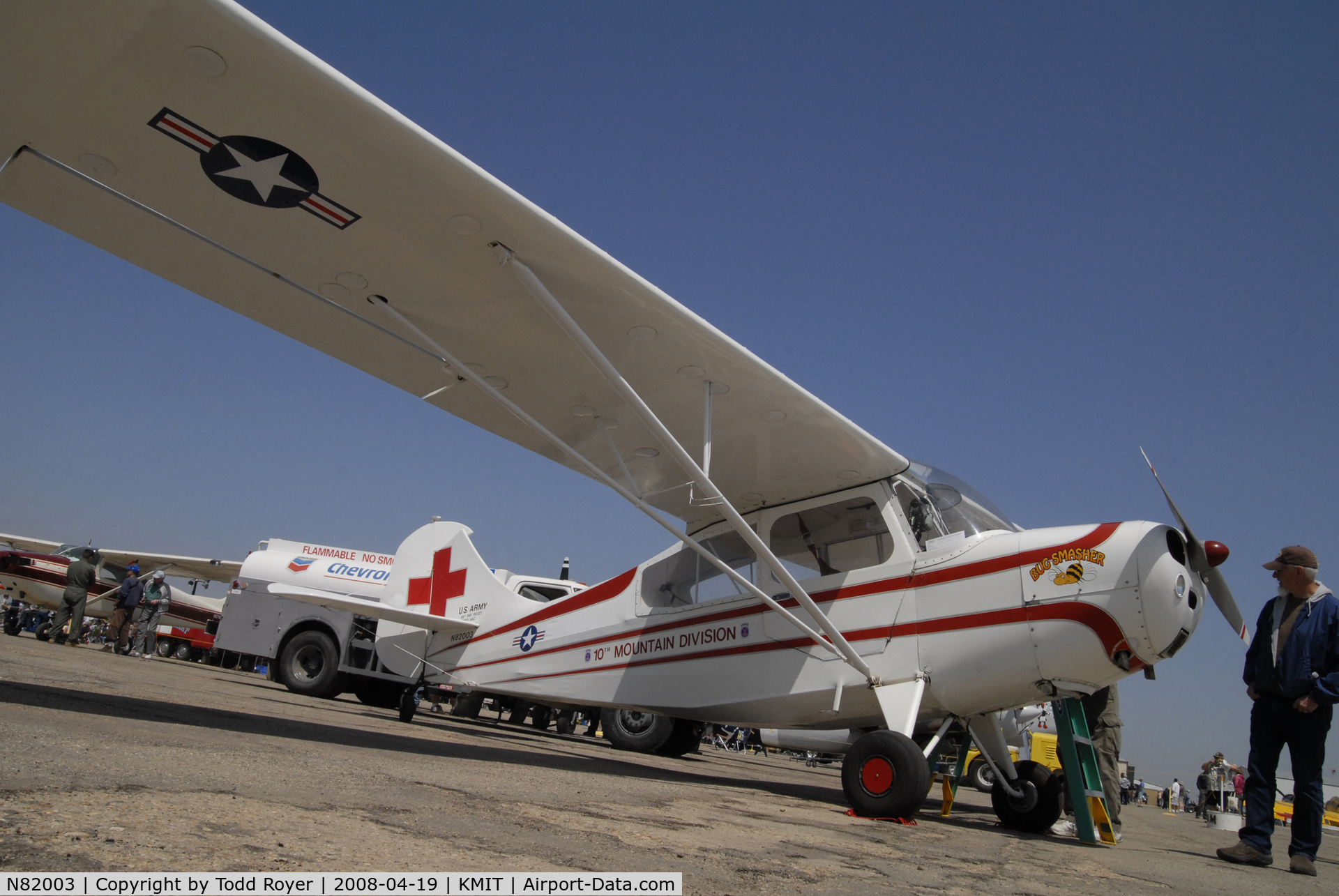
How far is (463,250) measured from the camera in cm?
464

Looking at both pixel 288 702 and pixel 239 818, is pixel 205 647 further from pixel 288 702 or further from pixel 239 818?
pixel 239 818

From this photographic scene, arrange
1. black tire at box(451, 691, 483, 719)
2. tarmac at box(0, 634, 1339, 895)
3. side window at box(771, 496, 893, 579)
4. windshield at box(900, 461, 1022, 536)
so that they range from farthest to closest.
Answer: black tire at box(451, 691, 483, 719), side window at box(771, 496, 893, 579), windshield at box(900, 461, 1022, 536), tarmac at box(0, 634, 1339, 895)

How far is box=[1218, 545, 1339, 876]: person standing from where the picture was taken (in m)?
4.47

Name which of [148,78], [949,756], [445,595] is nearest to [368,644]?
[445,595]

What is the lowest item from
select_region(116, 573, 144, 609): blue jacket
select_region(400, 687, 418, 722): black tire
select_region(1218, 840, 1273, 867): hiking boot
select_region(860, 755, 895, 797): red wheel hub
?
select_region(400, 687, 418, 722): black tire

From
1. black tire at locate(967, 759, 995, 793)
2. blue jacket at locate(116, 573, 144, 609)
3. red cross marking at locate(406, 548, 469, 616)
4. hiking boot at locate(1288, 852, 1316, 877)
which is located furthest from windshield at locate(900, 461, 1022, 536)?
blue jacket at locate(116, 573, 144, 609)

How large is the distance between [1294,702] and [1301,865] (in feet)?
2.86

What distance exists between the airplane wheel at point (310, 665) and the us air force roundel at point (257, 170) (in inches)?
326

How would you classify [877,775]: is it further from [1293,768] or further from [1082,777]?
[1293,768]

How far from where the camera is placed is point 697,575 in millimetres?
7105

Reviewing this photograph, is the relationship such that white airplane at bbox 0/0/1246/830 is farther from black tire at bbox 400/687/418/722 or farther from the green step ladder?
black tire at bbox 400/687/418/722

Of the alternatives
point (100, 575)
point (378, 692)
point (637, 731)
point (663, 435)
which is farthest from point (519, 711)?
point (100, 575)

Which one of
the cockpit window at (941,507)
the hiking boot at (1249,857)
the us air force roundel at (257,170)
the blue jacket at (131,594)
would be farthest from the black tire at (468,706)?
the hiking boot at (1249,857)

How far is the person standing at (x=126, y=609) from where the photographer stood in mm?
15539
